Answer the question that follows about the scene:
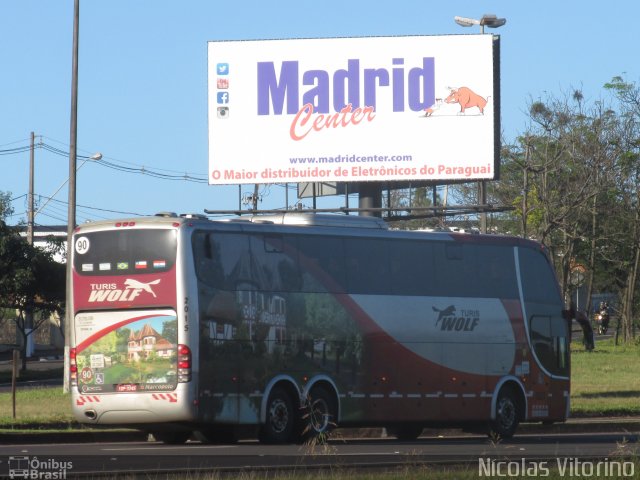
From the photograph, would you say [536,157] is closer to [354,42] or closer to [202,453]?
[354,42]

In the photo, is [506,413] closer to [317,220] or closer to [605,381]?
[317,220]

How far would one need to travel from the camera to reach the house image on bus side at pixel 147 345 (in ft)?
66.3

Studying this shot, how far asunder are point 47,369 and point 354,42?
2140 cm

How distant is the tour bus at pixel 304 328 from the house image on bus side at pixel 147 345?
2cm

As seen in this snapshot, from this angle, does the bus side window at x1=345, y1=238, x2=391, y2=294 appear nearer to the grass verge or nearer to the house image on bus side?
the house image on bus side

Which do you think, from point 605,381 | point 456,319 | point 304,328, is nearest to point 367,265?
point 304,328

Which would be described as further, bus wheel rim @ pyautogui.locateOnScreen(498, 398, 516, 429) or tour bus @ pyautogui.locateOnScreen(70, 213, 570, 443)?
bus wheel rim @ pyautogui.locateOnScreen(498, 398, 516, 429)

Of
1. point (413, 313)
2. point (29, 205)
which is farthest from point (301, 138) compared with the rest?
point (29, 205)

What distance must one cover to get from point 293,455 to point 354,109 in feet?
67.1

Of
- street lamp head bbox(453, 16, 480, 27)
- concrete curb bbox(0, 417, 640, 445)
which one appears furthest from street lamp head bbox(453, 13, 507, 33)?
concrete curb bbox(0, 417, 640, 445)

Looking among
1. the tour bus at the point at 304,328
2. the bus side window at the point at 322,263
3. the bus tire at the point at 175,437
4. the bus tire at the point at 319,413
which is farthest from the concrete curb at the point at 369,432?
the bus side window at the point at 322,263

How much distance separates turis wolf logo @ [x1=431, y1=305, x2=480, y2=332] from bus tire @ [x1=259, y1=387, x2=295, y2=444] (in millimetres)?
3594

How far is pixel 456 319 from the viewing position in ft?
79.4

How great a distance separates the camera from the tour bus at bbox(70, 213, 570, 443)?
20281mm
